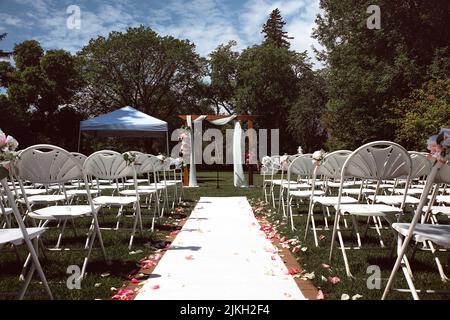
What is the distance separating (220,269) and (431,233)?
179 centimetres

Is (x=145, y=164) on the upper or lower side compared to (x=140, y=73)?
lower

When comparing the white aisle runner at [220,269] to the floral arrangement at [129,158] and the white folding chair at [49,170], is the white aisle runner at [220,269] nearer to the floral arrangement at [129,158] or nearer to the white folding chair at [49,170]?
the white folding chair at [49,170]

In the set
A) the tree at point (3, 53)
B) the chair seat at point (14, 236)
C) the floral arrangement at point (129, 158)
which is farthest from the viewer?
the tree at point (3, 53)

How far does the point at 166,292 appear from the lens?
2.78 meters

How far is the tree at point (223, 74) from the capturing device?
3150 cm

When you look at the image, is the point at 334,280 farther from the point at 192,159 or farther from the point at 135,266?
the point at 192,159

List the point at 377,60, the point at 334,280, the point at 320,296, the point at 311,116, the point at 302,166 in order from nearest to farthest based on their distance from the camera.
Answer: the point at 320,296
the point at 334,280
the point at 302,166
the point at 377,60
the point at 311,116

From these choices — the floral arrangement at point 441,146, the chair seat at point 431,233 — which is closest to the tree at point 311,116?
the chair seat at point 431,233

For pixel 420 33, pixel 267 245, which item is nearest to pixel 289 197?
pixel 267 245

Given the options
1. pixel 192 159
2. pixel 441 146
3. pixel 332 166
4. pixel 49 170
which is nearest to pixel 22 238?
pixel 49 170

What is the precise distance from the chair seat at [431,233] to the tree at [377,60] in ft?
48.7

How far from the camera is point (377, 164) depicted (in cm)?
308

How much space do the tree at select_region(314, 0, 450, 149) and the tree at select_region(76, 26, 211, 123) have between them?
41.5 ft
